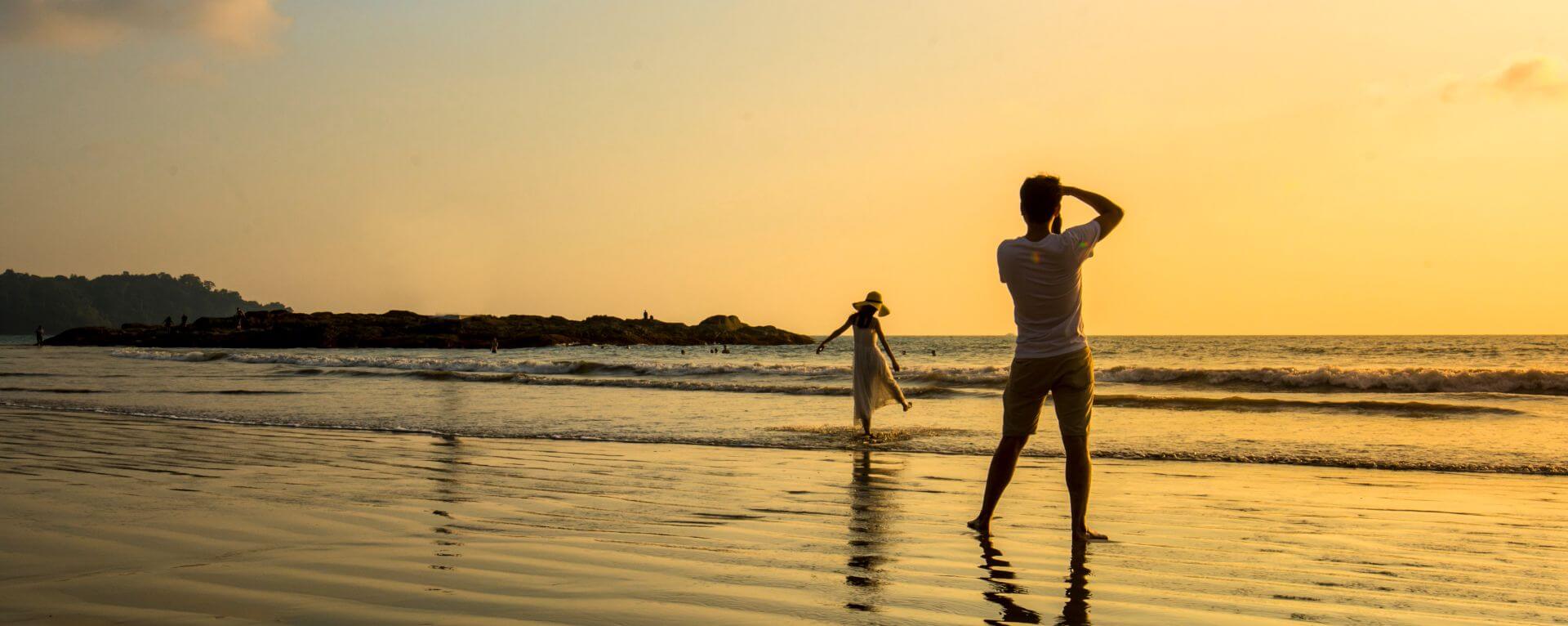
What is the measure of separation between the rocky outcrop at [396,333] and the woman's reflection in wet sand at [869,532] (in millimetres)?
70776

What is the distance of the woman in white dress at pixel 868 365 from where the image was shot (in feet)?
42.4

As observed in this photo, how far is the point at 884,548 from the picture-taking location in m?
4.90

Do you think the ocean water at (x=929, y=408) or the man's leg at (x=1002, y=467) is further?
the ocean water at (x=929, y=408)


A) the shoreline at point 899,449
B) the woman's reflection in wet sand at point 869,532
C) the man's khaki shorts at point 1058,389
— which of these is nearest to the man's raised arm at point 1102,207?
the man's khaki shorts at point 1058,389

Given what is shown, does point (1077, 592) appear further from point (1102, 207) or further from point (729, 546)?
point (1102, 207)

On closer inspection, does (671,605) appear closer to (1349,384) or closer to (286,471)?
(286,471)

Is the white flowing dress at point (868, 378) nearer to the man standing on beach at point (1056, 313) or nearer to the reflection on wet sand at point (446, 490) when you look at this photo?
the reflection on wet sand at point (446, 490)

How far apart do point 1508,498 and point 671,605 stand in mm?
6753

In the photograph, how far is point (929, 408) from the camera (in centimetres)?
1784

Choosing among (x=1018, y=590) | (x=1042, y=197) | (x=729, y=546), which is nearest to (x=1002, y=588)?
(x=1018, y=590)

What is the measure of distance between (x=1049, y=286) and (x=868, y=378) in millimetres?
7866

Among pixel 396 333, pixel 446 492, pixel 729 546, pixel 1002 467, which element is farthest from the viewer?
pixel 396 333

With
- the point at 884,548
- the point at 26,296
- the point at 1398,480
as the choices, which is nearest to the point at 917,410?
the point at 1398,480

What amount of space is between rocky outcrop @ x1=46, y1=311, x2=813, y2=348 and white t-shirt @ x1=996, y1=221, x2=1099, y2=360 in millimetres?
73622
